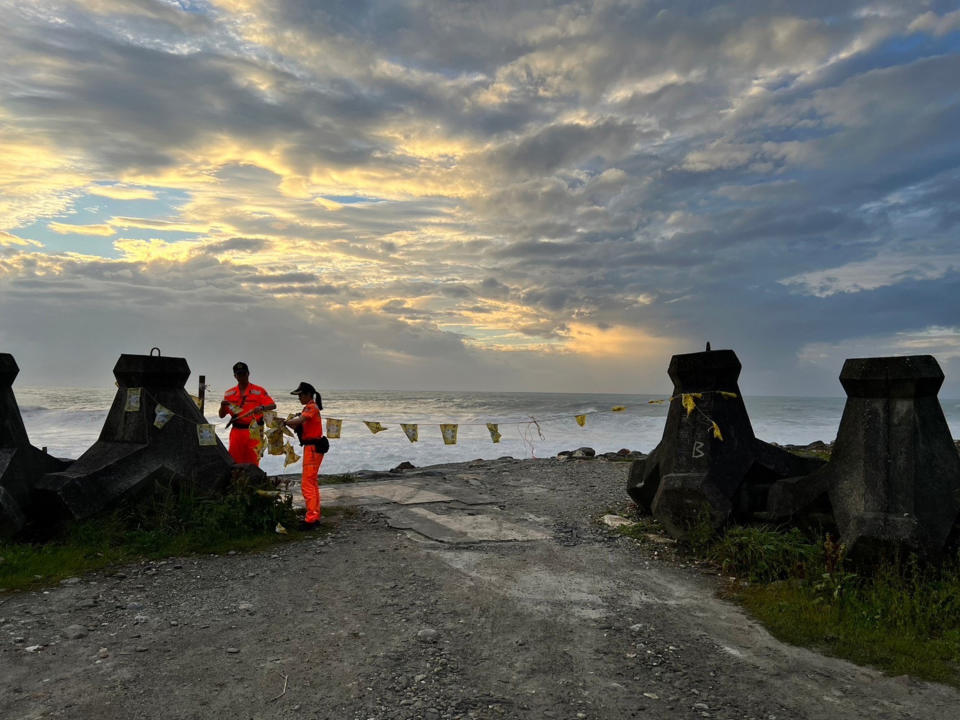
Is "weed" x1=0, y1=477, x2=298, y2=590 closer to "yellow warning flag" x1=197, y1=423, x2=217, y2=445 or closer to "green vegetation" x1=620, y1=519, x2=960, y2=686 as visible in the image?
"yellow warning flag" x1=197, y1=423, x2=217, y2=445

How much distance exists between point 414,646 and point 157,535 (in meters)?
4.47

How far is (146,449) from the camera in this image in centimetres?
862

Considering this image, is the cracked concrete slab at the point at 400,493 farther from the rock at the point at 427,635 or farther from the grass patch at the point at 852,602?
the rock at the point at 427,635

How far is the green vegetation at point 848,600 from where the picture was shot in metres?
5.02

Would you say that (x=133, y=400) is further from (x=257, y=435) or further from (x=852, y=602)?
(x=852, y=602)

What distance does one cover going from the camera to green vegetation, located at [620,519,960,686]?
5016mm

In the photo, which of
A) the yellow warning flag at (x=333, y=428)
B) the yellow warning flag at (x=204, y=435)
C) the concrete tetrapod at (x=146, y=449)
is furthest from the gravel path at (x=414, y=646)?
the yellow warning flag at (x=333, y=428)

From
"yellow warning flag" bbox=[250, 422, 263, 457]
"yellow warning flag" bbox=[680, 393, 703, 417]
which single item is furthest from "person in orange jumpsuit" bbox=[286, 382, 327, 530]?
"yellow warning flag" bbox=[680, 393, 703, 417]

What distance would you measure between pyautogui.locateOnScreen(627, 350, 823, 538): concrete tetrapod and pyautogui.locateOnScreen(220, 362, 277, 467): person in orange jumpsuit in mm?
6178

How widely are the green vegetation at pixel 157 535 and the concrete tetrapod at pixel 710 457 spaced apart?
5.23 m

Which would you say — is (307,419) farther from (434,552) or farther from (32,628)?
(32,628)

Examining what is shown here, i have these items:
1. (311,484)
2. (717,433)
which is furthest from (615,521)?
(311,484)

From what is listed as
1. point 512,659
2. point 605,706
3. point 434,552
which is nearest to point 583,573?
point 434,552

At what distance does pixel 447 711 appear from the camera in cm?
404
